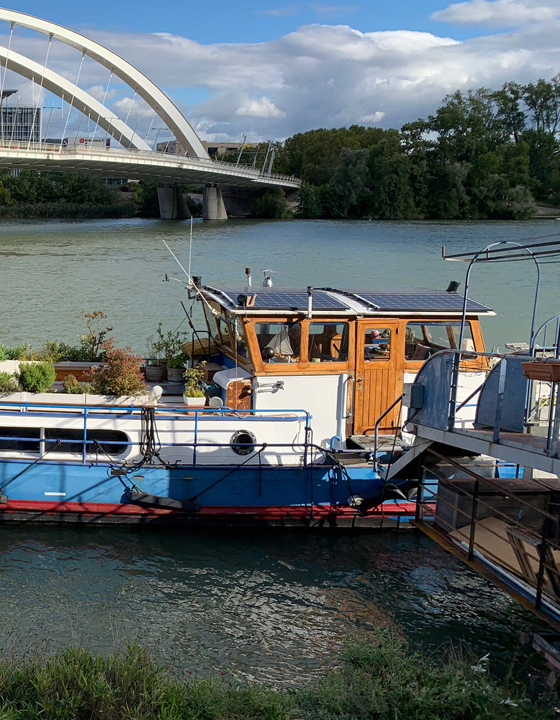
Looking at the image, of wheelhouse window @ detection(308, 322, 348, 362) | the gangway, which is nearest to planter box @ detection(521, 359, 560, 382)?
the gangway

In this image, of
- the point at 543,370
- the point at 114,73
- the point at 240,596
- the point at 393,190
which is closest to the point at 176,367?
the point at 240,596

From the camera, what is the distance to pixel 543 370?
669cm

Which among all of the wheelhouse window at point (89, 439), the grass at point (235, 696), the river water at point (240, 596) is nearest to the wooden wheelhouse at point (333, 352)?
the wheelhouse window at point (89, 439)

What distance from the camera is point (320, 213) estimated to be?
256 ft

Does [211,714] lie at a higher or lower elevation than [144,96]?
lower

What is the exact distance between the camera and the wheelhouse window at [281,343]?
11.0 metres

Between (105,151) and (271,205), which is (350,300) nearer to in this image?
(105,151)

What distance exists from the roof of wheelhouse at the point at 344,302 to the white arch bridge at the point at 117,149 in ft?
122

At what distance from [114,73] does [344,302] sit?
58.7 meters

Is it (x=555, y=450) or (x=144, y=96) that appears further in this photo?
(x=144, y=96)

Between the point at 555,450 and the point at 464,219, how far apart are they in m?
68.7

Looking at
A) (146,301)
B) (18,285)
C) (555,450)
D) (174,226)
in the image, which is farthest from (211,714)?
(174,226)

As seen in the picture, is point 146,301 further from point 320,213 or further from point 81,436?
point 320,213

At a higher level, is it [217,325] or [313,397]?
[217,325]
